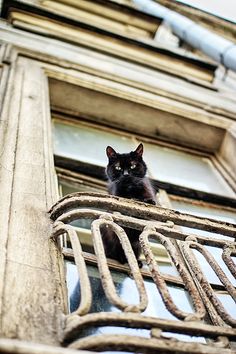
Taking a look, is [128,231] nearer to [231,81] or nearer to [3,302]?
[3,302]

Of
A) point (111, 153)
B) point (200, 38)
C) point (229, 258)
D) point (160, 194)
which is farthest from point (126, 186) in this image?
point (200, 38)

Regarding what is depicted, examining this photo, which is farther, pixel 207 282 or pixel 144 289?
pixel 207 282

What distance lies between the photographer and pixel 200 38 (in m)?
6.59

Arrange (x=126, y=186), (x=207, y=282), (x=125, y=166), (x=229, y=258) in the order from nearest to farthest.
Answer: (x=207, y=282) < (x=229, y=258) < (x=126, y=186) < (x=125, y=166)

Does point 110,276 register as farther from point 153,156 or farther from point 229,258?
point 153,156

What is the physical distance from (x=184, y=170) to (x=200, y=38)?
3.79m

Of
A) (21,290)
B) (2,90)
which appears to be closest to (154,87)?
(2,90)

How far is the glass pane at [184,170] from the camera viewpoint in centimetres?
357

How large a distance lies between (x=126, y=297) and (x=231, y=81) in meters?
5.76

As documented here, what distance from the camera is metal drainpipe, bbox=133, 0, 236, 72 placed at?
5320mm

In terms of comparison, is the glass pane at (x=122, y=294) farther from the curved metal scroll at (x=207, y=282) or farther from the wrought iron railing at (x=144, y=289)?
the curved metal scroll at (x=207, y=282)

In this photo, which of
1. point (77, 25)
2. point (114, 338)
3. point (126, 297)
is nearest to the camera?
point (114, 338)

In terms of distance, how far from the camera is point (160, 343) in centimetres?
111

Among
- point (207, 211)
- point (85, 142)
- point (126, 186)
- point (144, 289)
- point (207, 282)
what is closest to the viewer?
point (144, 289)
